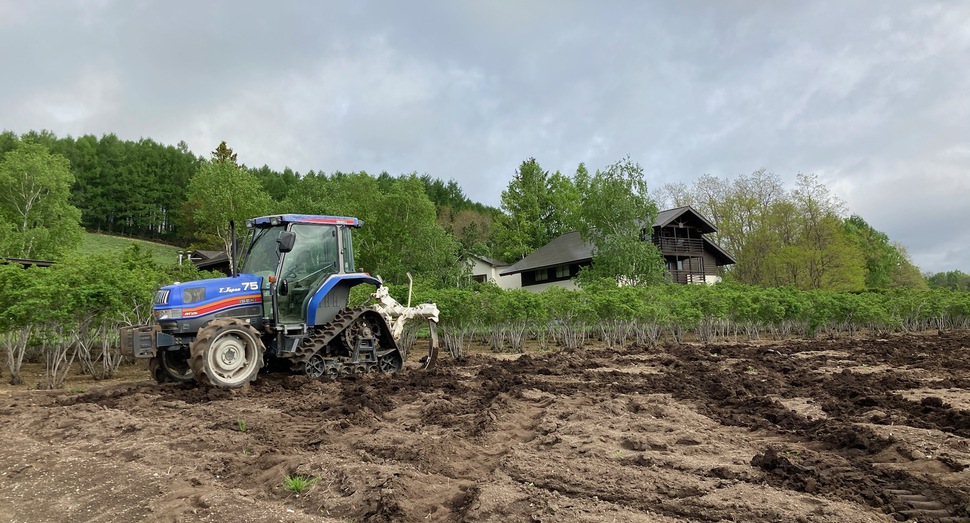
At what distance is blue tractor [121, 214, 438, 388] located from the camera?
27.2 ft

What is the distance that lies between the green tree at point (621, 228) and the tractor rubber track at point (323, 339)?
21.5 meters

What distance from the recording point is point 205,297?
8.59 meters

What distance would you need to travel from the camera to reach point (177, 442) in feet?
18.7

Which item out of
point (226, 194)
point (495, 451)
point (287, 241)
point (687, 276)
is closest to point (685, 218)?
point (687, 276)

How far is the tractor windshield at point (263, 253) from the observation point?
30.4 feet

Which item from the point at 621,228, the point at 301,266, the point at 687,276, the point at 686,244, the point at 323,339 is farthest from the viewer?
the point at 687,276

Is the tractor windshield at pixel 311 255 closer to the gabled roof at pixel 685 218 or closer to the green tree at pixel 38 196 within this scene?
the green tree at pixel 38 196

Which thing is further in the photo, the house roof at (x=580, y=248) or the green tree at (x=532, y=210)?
the green tree at (x=532, y=210)

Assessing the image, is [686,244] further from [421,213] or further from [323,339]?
[323,339]

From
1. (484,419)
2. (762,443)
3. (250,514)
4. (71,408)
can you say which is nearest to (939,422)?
(762,443)

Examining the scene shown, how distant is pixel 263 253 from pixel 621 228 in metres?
25.2

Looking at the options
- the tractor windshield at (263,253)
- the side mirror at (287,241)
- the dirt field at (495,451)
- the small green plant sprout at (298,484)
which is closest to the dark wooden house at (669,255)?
the tractor windshield at (263,253)

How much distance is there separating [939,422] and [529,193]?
49.5 metres

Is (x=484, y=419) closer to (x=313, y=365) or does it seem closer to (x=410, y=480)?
(x=410, y=480)
